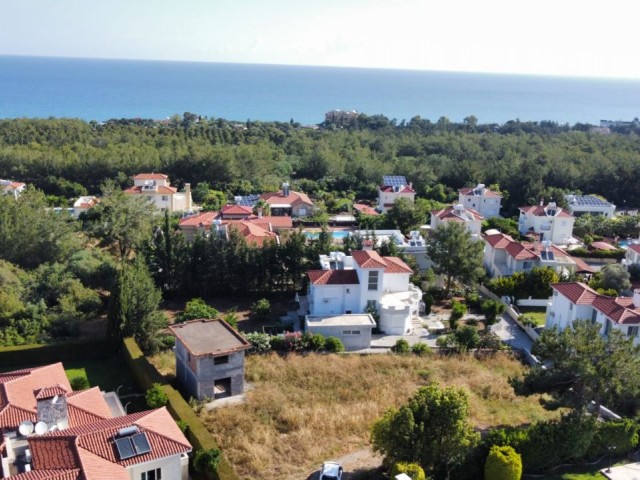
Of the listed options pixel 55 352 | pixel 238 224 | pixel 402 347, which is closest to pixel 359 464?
pixel 402 347

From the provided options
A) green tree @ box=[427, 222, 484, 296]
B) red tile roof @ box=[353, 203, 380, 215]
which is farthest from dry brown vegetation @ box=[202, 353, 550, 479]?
red tile roof @ box=[353, 203, 380, 215]

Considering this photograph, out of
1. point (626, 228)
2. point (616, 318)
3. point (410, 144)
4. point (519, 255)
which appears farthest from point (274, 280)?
point (410, 144)

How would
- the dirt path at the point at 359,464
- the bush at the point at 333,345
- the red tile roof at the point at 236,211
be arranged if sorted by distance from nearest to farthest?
the dirt path at the point at 359,464
the bush at the point at 333,345
the red tile roof at the point at 236,211

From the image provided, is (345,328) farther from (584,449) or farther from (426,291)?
(584,449)

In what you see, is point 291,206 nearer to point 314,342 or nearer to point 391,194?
point 391,194

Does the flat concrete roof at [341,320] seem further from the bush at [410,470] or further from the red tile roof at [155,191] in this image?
the red tile roof at [155,191]

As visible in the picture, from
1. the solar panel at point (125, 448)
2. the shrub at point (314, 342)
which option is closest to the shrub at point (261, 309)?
the shrub at point (314, 342)
